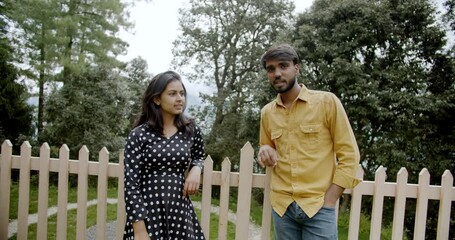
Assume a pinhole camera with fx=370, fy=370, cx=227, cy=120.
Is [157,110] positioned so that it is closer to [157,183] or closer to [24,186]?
[157,183]

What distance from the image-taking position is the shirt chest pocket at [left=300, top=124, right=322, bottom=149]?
2.09m

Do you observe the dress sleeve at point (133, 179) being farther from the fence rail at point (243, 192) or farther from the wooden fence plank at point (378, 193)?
the wooden fence plank at point (378, 193)

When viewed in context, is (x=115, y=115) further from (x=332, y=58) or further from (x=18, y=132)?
(x=332, y=58)

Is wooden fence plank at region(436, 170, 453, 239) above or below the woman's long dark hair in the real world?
below

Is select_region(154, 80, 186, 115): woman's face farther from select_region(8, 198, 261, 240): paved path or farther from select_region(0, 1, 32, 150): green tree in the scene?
select_region(0, 1, 32, 150): green tree

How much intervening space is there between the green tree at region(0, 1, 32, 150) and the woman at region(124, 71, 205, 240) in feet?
37.3

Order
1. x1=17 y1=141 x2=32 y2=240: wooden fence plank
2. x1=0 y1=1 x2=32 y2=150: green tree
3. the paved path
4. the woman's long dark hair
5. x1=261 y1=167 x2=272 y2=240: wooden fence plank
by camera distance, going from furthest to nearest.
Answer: x1=0 y1=1 x2=32 y2=150: green tree, the paved path, x1=17 y1=141 x2=32 y2=240: wooden fence plank, x1=261 y1=167 x2=272 y2=240: wooden fence plank, the woman's long dark hair

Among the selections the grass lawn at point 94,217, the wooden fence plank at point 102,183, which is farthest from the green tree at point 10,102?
the wooden fence plank at point 102,183

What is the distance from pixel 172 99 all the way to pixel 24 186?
79.6 inches

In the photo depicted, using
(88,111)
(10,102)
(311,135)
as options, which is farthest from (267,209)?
(10,102)

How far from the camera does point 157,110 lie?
7.43 feet

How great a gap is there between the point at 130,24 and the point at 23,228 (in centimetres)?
1044

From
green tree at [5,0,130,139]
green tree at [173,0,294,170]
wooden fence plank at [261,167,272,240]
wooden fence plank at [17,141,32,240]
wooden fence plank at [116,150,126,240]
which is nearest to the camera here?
wooden fence plank at [261,167,272,240]

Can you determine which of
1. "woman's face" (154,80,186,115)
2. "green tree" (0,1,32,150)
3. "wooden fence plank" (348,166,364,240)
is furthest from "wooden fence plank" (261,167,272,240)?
"green tree" (0,1,32,150)
